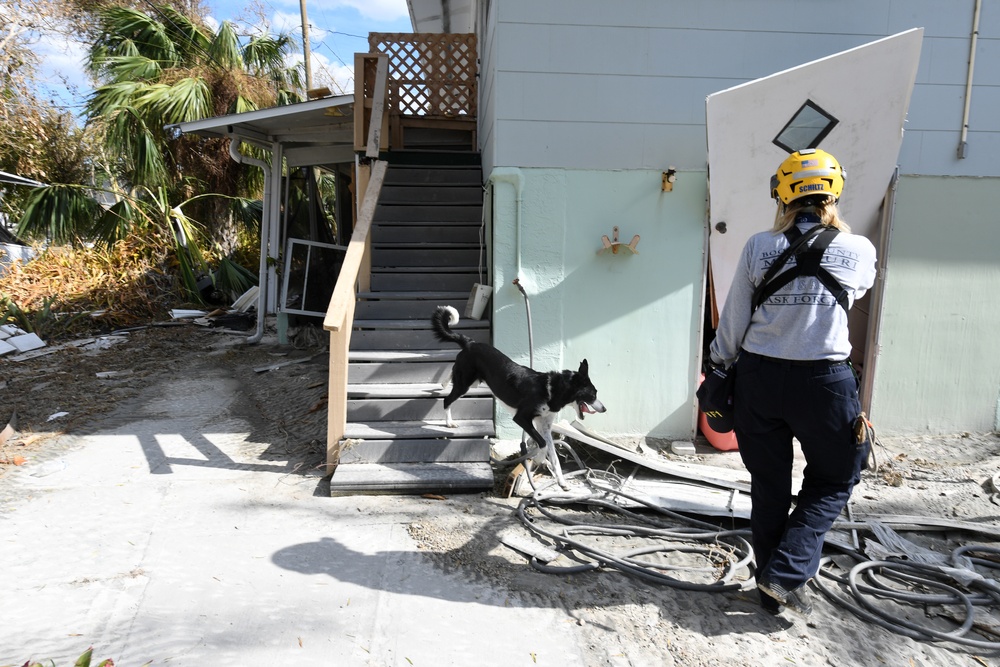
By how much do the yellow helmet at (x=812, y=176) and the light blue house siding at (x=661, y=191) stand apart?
2342 mm

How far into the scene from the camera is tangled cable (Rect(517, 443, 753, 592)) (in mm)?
3199

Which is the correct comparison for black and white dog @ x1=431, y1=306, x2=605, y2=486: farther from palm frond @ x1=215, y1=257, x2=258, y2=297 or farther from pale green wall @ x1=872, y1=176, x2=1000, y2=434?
palm frond @ x1=215, y1=257, x2=258, y2=297

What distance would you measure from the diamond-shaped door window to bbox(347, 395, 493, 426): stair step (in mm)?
2956

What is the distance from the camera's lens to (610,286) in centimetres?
509

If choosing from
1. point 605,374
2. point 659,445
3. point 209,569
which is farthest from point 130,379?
point 659,445

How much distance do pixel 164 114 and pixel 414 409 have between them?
7949mm

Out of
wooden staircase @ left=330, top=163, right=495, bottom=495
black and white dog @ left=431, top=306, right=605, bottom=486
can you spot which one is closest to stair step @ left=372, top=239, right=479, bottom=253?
wooden staircase @ left=330, top=163, right=495, bottom=495

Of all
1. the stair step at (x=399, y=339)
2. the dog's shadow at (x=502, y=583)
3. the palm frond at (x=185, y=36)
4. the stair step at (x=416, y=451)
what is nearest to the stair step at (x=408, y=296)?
the stair step at (x=399, y=339)

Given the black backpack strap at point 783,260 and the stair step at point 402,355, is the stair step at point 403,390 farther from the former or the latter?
the black backpack strap at point 783,260

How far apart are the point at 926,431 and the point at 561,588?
3.97 metres

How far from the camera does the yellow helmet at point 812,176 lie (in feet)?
8.46

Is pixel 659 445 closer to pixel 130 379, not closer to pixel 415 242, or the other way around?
pixel 415 242

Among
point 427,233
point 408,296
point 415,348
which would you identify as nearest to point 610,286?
point 415,348

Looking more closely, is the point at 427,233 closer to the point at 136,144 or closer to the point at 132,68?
the point at 136,144
